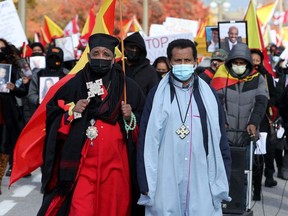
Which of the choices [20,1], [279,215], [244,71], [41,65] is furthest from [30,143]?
[20,1]

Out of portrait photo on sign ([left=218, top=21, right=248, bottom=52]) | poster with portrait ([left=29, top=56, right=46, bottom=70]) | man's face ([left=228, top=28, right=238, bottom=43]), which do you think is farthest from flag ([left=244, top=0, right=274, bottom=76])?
poster with portrait ([left=29, top=56, right=46, bottom=70])

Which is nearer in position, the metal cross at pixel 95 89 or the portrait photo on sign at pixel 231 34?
the metal cross at pixel 95 89

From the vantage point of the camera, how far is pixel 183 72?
607 cm

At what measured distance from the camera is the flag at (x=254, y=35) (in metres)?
13.2

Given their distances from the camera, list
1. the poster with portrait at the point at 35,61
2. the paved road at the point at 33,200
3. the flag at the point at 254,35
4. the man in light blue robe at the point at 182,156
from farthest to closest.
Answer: the poster with portrait at the point at 35,61 < the flag at the point at 254,35 < the paved road at the point at 33,200 < the man in light blue robe at the point at 182,156

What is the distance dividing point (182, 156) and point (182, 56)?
73cm

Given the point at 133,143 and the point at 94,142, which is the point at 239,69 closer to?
the point at 133,143

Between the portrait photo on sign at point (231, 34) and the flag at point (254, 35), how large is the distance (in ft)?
0.35

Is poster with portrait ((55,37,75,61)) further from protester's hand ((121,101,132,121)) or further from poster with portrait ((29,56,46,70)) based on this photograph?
protester's hand ((121,101,132,121))

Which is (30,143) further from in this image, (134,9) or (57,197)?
(134,9)

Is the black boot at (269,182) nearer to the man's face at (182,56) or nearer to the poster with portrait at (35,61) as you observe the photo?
the poster with portrait at (35,61)

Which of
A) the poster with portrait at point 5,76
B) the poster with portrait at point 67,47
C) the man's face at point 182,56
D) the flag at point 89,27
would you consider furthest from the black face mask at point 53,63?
the flag at point 89,27

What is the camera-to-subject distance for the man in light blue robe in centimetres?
596

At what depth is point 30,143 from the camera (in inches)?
277
